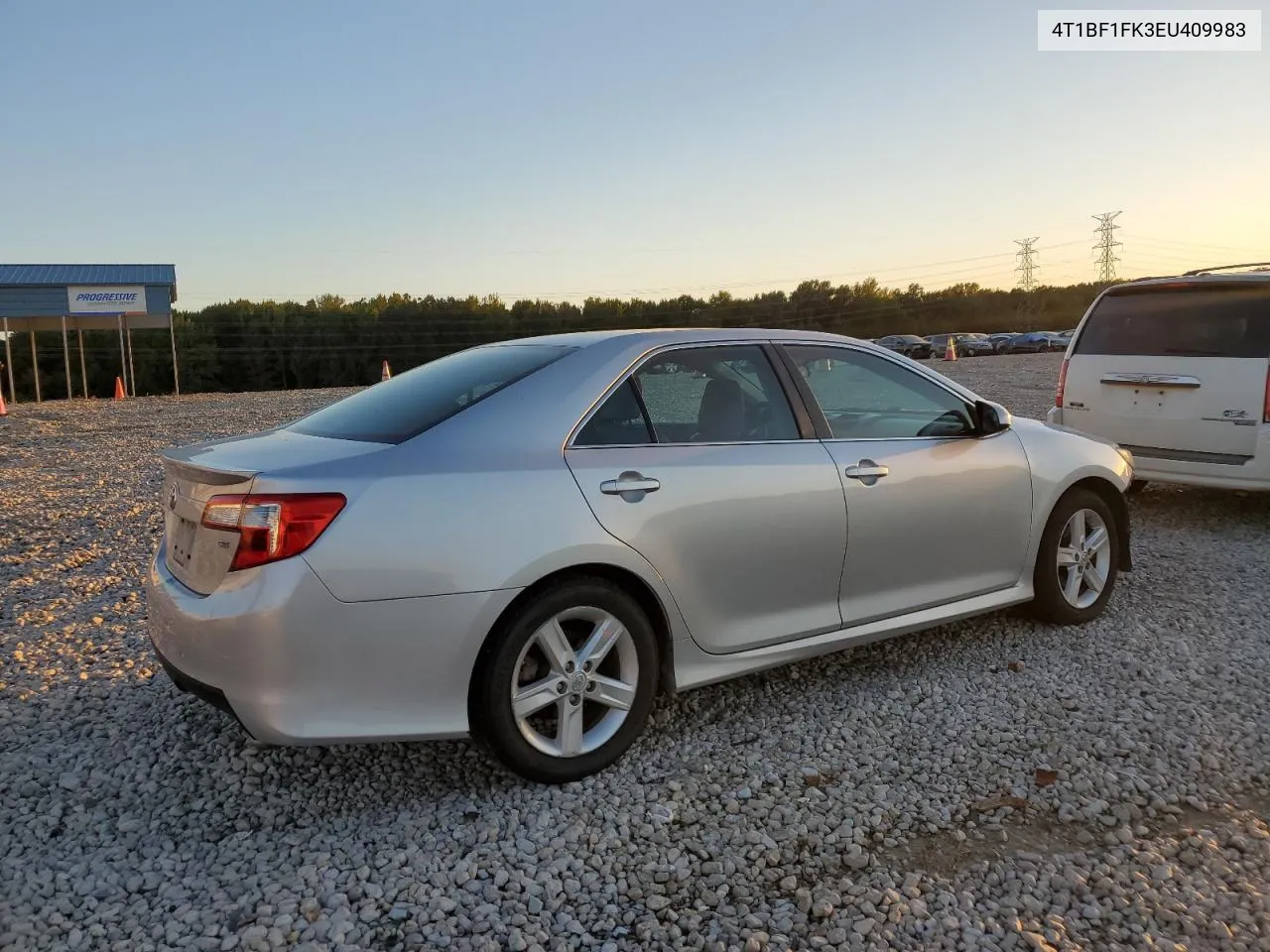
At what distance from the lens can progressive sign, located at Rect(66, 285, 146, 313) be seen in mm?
30922

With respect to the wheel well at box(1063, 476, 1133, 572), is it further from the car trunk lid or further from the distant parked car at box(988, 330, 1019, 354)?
the distant parked car at box(988, 330, 1019, 354)

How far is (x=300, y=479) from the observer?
2889mm

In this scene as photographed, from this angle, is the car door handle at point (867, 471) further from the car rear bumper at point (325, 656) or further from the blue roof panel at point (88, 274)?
the blue roof panel at point (88, 274)

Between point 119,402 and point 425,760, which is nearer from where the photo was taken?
point 425,760

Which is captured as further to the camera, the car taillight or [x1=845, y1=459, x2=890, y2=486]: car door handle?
[x1=845, y1=459, x2=890, y2=486]: car door handle

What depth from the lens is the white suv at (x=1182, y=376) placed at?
6660mm

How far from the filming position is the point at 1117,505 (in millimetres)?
5098

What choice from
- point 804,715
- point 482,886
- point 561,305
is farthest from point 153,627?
point 561,305

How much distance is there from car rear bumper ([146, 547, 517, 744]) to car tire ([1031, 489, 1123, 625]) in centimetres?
291

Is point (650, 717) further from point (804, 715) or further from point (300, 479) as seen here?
point (300, 479)

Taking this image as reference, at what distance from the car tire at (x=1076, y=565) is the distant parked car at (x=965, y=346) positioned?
140ft

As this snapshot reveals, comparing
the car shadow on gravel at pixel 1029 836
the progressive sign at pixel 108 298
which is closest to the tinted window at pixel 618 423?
the car shadow on gravel at pixel 1029 836

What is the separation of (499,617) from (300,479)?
74cm

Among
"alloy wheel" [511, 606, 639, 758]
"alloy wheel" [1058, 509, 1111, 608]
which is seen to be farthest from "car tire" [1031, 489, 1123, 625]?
"alloy wheel" [511, 606, 639, 758]
